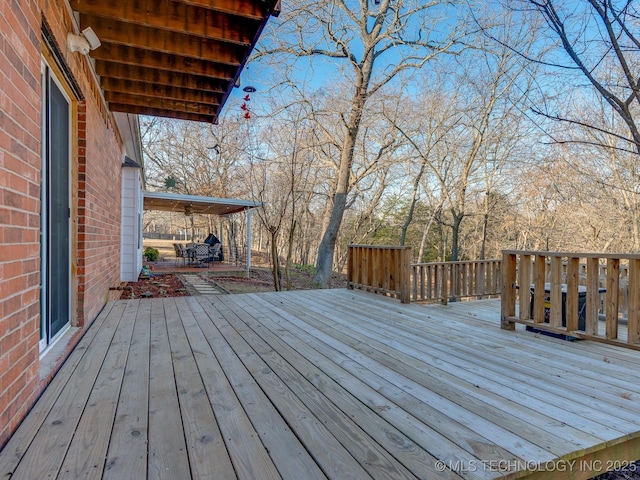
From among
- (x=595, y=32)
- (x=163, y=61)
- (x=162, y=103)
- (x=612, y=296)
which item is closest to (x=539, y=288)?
(x=612, y=296)

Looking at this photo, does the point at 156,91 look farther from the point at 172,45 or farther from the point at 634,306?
the point at 634,306

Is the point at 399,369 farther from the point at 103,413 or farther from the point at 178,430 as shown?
the point at 103,413

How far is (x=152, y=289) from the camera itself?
764 cm

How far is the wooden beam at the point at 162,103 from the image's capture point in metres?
4.45

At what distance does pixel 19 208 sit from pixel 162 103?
3611 millimetres

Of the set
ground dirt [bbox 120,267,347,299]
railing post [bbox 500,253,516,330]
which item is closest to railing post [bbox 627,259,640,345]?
railing post [bbox 500,253,516,330]

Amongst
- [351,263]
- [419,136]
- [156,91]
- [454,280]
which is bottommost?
[454,280]

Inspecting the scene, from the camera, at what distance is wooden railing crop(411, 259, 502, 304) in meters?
6.12

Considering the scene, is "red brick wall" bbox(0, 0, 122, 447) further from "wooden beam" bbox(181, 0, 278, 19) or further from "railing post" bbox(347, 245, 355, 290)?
"railing post" bbox(347, 245, 355, 290)

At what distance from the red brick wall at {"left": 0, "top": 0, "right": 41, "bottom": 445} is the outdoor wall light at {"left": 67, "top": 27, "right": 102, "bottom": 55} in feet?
3.15

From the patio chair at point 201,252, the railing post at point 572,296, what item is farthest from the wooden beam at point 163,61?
the patio chair at point 201,252

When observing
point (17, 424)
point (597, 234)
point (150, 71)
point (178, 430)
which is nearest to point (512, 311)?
point (178, 430)

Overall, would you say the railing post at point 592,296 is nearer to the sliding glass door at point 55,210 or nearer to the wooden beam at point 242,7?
the wooden beam at point 242,7

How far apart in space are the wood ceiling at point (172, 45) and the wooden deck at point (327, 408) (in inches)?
103
